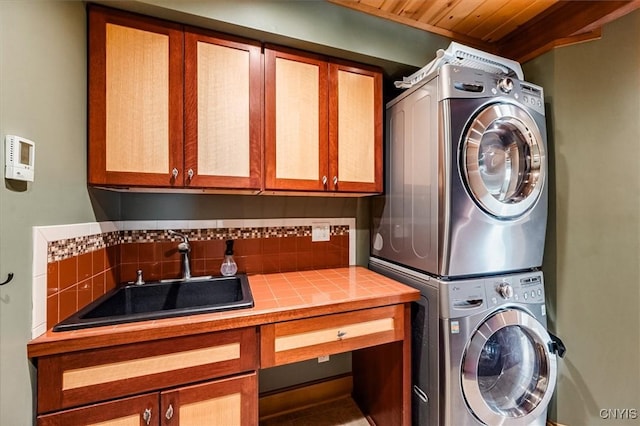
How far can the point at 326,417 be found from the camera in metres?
1.80

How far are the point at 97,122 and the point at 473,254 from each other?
1885mm

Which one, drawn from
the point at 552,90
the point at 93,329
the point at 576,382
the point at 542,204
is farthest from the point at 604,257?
the point at 93,329

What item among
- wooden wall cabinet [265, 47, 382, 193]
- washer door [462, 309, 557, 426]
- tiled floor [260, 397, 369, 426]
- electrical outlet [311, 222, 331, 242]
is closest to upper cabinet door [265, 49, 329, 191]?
wooden wall cabinet [265, 47, 382, 193]

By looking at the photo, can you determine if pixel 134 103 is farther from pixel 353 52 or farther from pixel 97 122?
pixel 353 52

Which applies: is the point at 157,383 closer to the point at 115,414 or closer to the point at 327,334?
the point at 115,414

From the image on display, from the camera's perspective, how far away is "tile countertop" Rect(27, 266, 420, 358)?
2.98 ft

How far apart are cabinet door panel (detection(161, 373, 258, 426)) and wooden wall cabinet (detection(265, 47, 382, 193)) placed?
0.94 meters

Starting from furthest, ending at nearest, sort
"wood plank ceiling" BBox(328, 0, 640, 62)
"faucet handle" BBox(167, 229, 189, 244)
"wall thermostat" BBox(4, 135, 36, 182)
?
1. "faucet handle" BBox(167, 229, 189, 244)
2. "wood plank ceiling" BBox(328, 0, 640, 62)
3. "wall thermostat" BBox(4, 135, 36, 182)

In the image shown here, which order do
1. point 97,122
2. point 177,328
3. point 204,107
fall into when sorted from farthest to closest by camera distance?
1. point 204,107
2. point 97,122
3. point 177,328

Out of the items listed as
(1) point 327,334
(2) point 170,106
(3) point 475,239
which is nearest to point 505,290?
(3) point 475,239

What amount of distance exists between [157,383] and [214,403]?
0.23 metres

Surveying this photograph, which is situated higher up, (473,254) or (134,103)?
(134,103)

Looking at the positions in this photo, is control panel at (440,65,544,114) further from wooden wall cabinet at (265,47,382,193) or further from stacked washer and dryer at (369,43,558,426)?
wooden wall cabinet at (265,47,382,193)

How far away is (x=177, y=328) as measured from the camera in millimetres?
999
